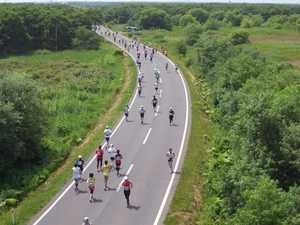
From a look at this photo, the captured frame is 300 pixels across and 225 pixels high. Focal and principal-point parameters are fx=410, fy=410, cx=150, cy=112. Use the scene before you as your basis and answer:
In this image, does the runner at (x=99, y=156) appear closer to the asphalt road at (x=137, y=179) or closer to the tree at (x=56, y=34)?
the asphalt road at (x=137, y=179)

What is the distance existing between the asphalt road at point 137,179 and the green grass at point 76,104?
1.99ft

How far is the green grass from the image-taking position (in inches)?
734

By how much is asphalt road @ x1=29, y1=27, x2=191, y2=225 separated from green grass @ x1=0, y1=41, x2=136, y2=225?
61cm

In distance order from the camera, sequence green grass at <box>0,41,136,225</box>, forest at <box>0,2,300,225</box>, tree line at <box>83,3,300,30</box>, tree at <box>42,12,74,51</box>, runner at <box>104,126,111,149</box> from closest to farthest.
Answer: forest at <box>0,2,300,225</box>, green grass at <box>0,41,136,225</box>, runner at <box>104,126,111,149</box>, tree at <box>42,12,74,51</box>, tree line at <box>83,3,300,30</box>

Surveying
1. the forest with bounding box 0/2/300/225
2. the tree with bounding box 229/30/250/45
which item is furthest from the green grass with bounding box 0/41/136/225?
the tree with bounding box 229/30/250/45

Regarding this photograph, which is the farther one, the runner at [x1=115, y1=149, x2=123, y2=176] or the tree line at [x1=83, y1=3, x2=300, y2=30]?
the tree line at [x1=83, y1=3, x2=300, y2=30]

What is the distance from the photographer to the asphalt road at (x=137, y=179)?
17234mm

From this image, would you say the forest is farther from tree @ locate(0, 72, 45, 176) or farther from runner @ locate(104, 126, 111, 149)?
runner @ locate(104, 126, 111, 149)

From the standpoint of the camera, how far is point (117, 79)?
47.3 meters

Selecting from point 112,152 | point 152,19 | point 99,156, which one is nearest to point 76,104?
point 112,152

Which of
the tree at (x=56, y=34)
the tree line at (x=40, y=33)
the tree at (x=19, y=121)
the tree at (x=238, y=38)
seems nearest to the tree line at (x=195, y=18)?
the tree at (x=238, y=38)

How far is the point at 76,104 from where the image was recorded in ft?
115

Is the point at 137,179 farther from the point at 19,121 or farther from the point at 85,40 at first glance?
the point at 85,40

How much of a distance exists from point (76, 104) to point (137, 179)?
1598cm
